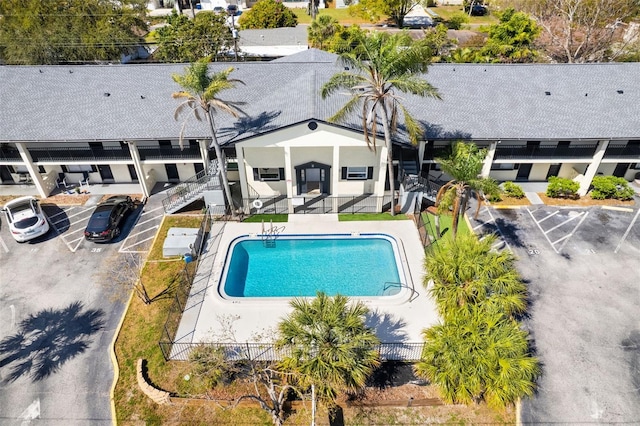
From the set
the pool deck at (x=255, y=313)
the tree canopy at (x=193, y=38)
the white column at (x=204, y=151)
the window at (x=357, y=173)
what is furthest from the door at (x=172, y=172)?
the tree canopy at (x=193, y=38)

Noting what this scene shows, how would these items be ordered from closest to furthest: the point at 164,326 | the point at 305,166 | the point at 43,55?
the point at 164,326
the point at 305,166
the point at 43,55

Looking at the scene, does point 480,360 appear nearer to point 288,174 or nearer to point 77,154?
point 288,174

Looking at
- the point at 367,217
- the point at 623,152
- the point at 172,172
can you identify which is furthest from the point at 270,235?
the point at 623,152

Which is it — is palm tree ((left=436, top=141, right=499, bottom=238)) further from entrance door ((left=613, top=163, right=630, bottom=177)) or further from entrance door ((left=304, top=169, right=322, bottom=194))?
entrance door ((left=613, top=163, right=630, bottom=177))

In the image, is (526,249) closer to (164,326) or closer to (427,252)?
(427,252)

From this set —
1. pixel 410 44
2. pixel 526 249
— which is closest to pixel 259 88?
pixel 410 44

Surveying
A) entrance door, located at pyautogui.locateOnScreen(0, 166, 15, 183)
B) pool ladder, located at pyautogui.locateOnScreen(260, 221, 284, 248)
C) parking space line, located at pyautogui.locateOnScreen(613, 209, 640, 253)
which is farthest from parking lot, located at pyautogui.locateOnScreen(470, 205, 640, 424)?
entrance door, located at pyautogui.locateOnScreen(0, 166, 15, 183)
